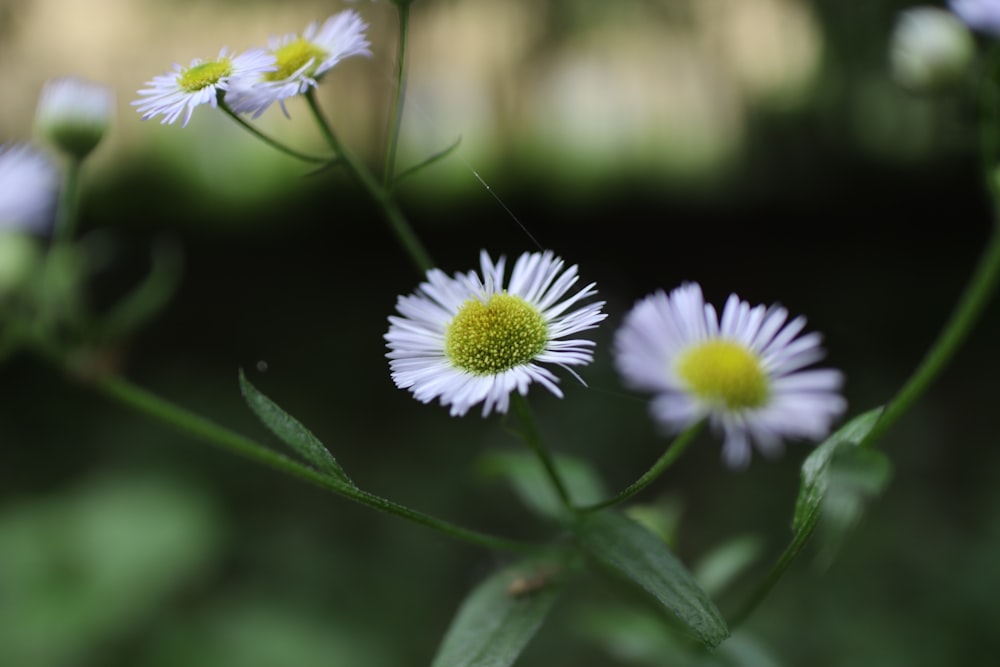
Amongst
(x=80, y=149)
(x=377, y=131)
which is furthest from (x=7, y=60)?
(x=80, y=149)

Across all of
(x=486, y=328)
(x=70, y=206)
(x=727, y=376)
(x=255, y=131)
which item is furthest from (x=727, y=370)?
→ (x=70, y=206)

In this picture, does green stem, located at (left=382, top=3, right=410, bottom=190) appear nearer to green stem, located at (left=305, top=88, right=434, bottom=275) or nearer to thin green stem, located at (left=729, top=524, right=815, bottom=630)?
green stem, located at (left=305, top=88, right=434, bottom=275)

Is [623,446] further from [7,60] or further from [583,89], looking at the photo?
[7,60]

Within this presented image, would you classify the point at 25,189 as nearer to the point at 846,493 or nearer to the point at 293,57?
the point at 293,57

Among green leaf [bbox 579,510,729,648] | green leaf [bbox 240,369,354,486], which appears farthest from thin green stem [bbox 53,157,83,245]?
green leaf [bbox 579,510,729,648]

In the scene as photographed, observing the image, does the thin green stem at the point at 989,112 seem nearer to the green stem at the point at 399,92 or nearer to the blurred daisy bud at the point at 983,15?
the blurred daisy bud at the point at 983,15

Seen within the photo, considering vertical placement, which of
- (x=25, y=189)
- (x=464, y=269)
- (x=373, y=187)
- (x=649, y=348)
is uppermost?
(x=25, y=189)
